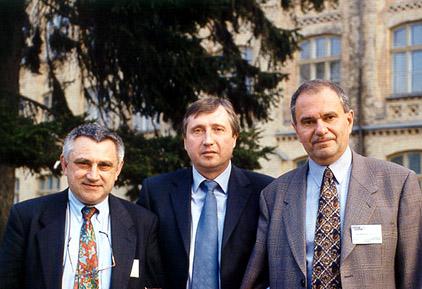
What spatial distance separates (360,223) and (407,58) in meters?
17.1

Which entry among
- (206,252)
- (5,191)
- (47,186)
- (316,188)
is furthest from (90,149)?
(47,186)

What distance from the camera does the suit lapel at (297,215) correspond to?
3.85 metres

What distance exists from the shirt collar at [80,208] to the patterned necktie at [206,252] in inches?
22.6

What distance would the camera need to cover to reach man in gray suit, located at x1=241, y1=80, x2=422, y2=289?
12.2ft

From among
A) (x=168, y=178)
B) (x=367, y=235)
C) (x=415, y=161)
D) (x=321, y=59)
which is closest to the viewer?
(x=367, y=235)

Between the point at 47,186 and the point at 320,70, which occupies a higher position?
the point at 320,70

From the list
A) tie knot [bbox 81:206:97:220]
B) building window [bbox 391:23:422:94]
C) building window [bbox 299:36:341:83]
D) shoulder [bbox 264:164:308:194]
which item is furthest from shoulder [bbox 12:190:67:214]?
building window [bbox 299:36:341:83]

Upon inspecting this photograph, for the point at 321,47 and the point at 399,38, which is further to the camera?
the point at 321,47

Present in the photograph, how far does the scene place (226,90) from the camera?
39.2ft

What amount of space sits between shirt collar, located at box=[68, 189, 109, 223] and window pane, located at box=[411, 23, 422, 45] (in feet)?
56.3

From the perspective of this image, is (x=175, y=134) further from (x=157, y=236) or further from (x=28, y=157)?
(x=157, y=236)

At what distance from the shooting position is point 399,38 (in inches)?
796

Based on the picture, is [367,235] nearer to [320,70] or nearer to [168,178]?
[168,178]

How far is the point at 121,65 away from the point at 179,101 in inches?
42.4
